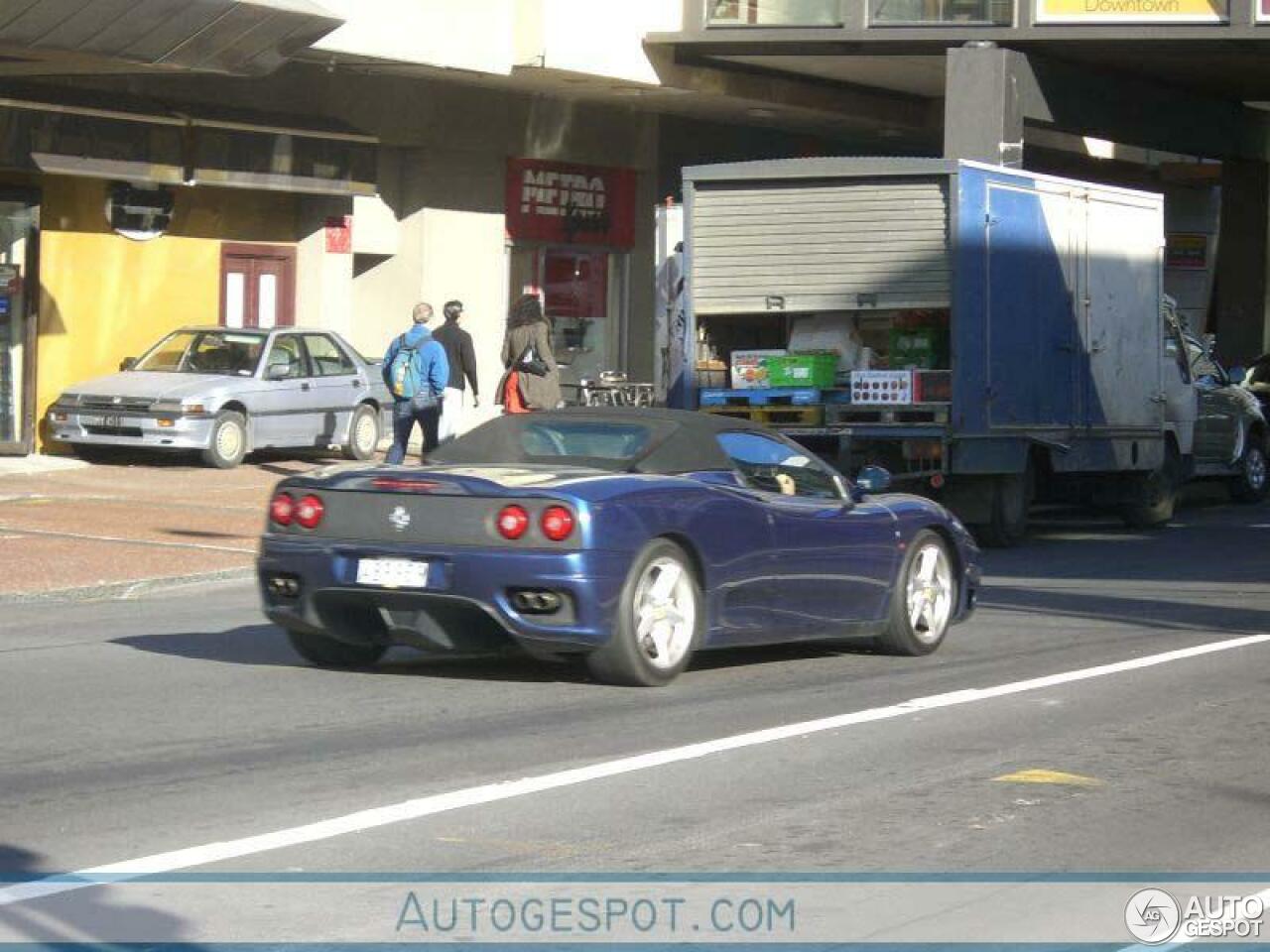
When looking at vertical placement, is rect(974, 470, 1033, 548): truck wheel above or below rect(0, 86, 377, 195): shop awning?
below

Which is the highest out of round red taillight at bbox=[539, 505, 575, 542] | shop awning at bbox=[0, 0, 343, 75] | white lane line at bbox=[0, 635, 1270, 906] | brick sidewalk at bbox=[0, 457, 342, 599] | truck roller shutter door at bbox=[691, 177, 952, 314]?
shop awning at bbox=[0, 0, 343, 75]

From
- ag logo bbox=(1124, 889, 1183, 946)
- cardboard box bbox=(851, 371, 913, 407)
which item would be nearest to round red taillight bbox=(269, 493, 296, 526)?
ag logo bbox=(1124, 889, 1183, 946)

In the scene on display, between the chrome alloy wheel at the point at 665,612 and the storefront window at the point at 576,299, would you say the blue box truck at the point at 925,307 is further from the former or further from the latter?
the storefront window at the point at 576,299

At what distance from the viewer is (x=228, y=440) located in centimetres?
2423

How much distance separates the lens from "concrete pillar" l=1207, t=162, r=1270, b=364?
37.7 meters

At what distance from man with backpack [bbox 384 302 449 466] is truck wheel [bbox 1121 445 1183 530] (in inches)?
272

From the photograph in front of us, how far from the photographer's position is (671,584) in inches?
407

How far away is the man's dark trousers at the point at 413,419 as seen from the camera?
2147cm

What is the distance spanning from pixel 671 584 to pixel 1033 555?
9310 mm

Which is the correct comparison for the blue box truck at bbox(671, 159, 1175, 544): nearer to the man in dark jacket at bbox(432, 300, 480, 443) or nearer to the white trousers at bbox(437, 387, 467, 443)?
the white trousers at bbox(437, 387, 467, 443)

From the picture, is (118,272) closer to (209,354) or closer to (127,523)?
(209,354)

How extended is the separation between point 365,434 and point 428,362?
541 centimetres

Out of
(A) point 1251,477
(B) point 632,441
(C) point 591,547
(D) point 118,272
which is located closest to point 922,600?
(B) point 632,441

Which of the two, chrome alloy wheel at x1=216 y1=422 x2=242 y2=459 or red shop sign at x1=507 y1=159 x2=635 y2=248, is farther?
red shop sign at x1=507 y1=159 x2=635 y2=248
